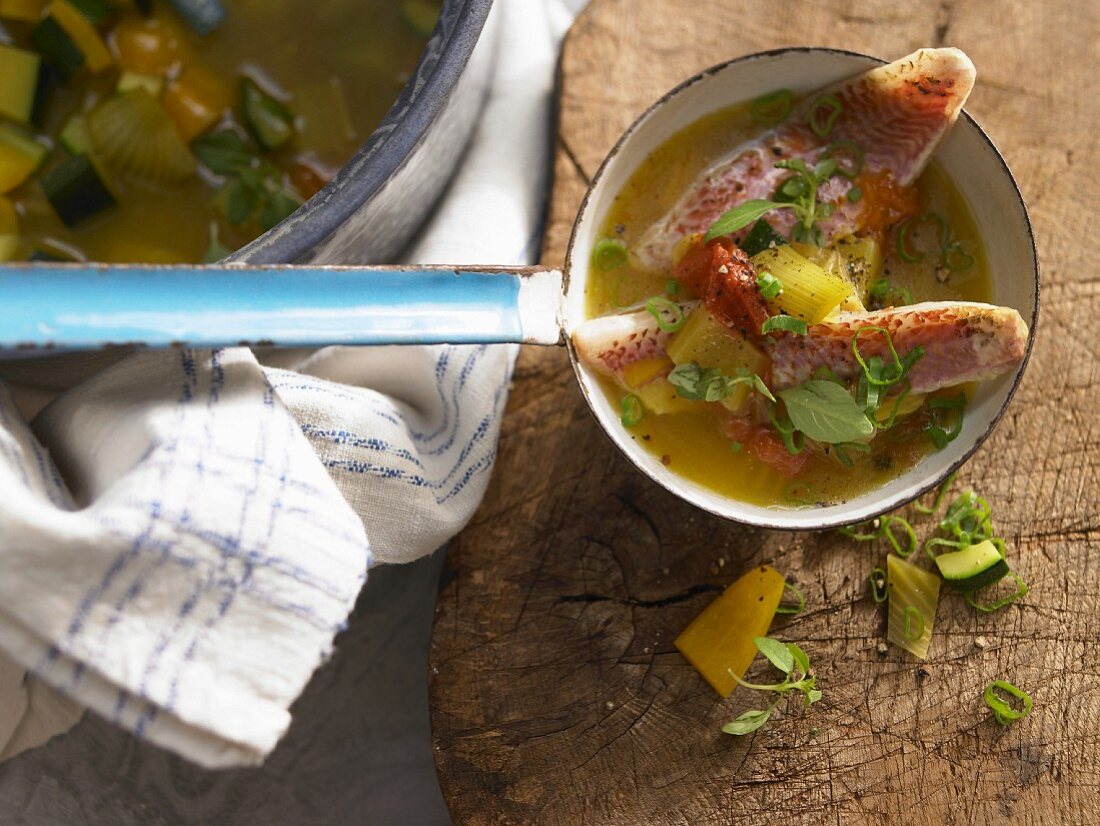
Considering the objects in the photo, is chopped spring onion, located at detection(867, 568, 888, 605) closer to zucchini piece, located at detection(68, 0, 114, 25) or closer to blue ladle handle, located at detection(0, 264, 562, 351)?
blue ladle handle, located at detection(0, 264, 562, 351)

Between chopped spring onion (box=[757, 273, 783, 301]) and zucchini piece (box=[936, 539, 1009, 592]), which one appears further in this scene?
zucchini piece (box=[936, 539, 1009, 592])

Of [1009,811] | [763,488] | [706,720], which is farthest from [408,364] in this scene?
[1009,811]

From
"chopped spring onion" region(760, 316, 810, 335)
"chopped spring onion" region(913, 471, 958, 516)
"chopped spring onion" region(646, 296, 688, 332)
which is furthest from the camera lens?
"chopped spring onion" region(913, 471, 958, 516)

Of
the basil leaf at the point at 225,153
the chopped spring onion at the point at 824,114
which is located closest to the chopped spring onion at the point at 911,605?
the chopped spring onion at the point at 824,114

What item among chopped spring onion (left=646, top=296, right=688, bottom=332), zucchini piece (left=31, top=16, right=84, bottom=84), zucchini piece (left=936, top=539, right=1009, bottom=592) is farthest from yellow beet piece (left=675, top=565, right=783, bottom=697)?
zucchini piece (left=31, top=16, right=84, bottom=84)

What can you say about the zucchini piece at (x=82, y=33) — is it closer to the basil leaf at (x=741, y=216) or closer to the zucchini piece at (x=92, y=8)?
the zucchini piece at (x=92, y=8)

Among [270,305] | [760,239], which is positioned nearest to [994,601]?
[760,239]

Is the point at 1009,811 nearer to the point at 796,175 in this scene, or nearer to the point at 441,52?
the point at 796,175
